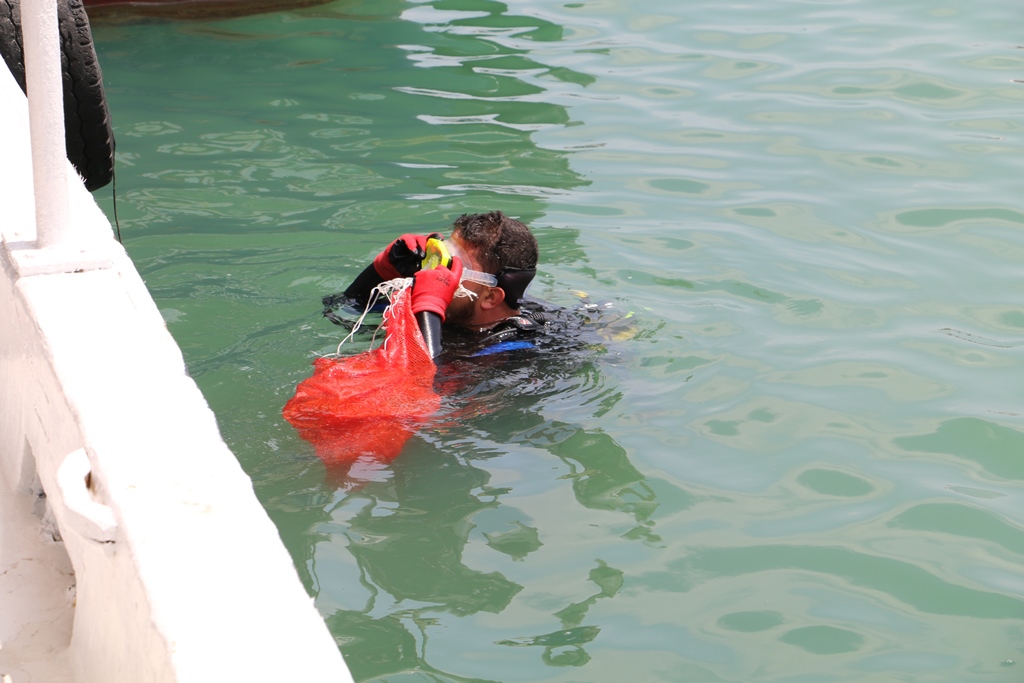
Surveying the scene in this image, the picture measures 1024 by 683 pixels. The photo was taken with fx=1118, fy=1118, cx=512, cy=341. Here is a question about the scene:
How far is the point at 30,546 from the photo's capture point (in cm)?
244

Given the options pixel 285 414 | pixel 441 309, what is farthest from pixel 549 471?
pixel 285 414

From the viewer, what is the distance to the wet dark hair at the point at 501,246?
4699mm

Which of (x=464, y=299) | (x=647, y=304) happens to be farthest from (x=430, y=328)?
(x=647, y=304)

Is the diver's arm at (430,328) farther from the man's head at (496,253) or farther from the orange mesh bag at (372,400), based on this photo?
the man's head at (496,253)

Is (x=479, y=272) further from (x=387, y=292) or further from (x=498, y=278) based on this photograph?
(x=387, y=292)

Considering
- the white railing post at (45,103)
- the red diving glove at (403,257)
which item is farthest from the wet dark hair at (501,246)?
the white railing post at (45,103)

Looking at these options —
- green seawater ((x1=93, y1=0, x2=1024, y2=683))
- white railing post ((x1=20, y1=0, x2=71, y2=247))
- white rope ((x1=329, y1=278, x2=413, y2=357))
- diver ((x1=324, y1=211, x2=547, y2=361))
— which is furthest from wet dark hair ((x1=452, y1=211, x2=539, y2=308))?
white railing post ((x1=20, y1=0, x2=71, y2=247))

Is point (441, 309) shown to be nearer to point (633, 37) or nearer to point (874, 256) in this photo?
point (874, 256)

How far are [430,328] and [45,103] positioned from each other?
2.22m

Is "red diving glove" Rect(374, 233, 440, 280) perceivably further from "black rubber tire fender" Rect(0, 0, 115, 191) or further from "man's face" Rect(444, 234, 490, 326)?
"black rubber tire fender" Rect(0, 0, 115, 191)

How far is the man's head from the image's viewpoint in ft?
15.4

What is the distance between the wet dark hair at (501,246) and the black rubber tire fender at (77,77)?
1.48m

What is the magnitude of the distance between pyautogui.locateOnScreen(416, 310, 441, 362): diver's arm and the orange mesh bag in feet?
0.13

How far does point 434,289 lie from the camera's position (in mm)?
4406
